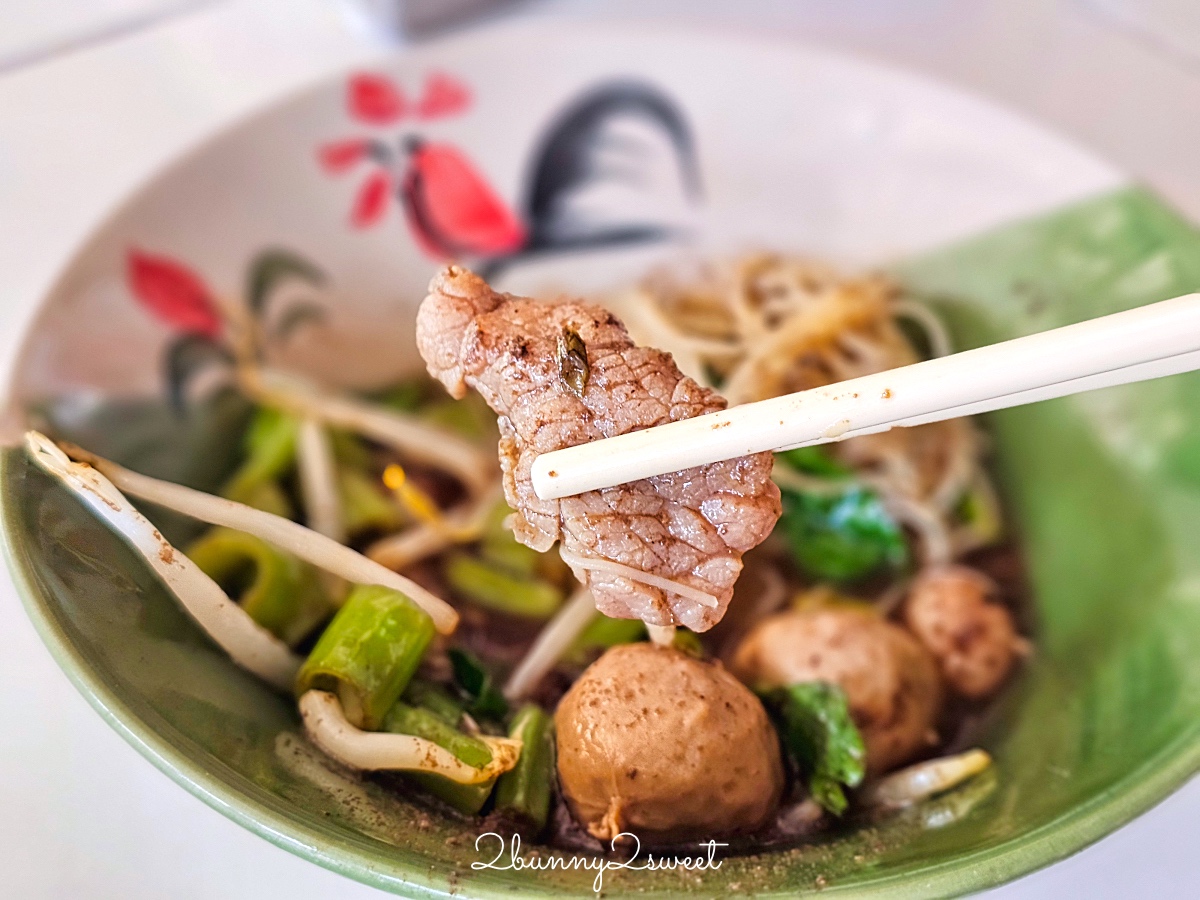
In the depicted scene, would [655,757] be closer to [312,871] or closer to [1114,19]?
[312,871]

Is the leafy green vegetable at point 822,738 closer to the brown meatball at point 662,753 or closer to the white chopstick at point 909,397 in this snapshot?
the brown meatball at point 662,753

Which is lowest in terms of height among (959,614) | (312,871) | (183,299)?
(959,614)

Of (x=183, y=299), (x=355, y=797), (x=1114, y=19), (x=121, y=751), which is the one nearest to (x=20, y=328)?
(x=183, y=299)

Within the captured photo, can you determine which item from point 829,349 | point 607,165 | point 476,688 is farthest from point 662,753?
point 607,165

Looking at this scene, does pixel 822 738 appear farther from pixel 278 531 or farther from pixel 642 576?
pixel 278 531

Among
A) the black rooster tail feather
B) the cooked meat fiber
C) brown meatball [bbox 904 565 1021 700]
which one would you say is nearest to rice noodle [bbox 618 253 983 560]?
brown meatball [bbox 904 565 1021 700]

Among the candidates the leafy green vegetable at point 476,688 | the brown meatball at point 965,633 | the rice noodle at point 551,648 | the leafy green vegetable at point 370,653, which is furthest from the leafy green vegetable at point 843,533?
the leafy green vegetable at point 370,653
